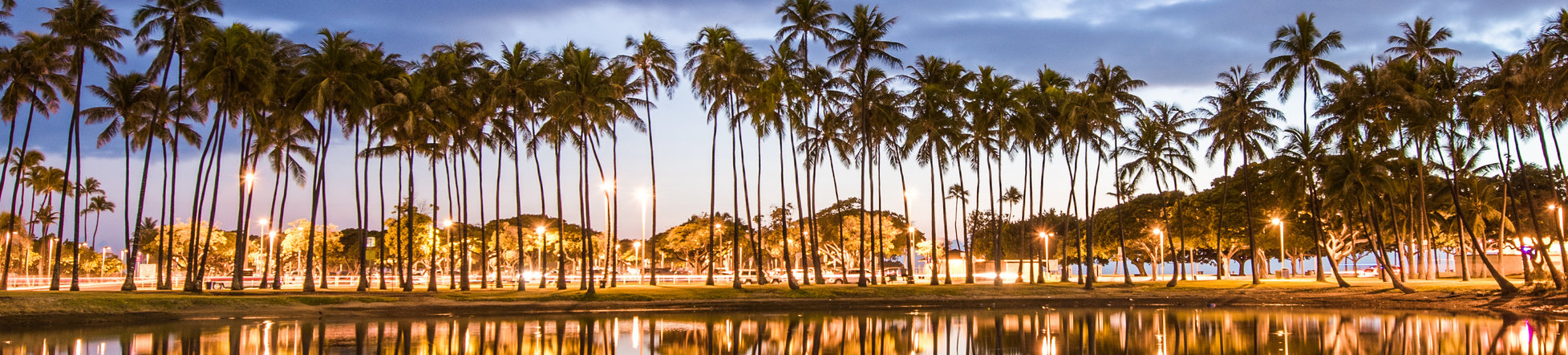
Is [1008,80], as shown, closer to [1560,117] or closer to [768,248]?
[1560,117]

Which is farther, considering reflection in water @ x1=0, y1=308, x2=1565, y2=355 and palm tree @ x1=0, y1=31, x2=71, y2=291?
palm tree @ x1=0, y1=31, x2=71, y2=291

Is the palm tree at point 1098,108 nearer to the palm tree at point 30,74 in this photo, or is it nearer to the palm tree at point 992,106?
the palm tree at point 992,106

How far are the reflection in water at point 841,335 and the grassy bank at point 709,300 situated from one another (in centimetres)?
346

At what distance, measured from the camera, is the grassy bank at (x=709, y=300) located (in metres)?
34.7

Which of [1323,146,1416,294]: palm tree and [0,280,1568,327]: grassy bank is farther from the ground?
[1323,146,1416,294]: palm tree

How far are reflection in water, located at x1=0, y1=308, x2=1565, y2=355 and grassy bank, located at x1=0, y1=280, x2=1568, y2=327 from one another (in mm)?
3463

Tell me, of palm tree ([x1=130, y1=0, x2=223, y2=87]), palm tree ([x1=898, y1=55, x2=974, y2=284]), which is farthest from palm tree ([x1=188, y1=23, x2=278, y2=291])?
palm tree ([x1=898, y1=55, x2=974, y2=284])

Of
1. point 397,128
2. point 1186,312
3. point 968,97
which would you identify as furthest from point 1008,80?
point 397,128

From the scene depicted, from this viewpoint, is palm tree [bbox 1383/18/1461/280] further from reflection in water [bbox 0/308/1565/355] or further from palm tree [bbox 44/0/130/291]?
palm tree [bbox 44/0/130/291]

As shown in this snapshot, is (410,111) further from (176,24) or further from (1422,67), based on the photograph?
(1422,67)

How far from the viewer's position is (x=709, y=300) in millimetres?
42688

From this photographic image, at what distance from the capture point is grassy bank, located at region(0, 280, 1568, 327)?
3469 cm

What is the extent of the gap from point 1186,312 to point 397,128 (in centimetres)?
3364

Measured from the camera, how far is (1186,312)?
124 feet
